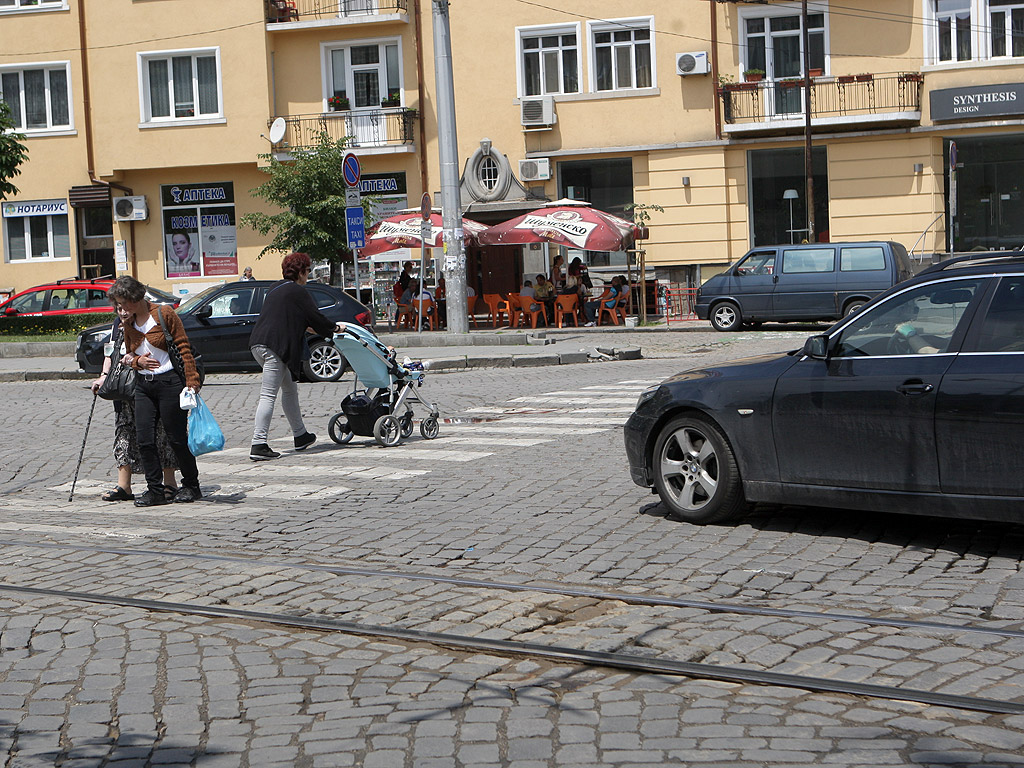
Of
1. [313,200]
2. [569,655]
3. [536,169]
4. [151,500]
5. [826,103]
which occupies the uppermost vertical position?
[826,103]

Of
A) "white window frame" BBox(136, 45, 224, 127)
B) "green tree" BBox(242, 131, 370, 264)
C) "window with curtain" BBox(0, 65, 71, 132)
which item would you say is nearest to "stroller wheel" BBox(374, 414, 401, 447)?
"green tree" BBox(242, 131, 370, 264)

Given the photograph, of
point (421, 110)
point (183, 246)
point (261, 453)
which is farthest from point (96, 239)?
point (261, 453)

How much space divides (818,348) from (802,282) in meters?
19.4

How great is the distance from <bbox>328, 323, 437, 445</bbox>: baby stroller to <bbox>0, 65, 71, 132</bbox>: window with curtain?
89.2 ft

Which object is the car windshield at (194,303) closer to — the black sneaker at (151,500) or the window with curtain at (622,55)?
the black sneaker at (151,500)

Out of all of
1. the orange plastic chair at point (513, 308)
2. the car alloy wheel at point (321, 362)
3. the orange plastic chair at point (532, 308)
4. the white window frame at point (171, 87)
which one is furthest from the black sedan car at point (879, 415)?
the white window frame at point (171, 87)

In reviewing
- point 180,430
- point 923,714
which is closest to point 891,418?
point 923,714

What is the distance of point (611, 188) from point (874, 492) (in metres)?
27.5

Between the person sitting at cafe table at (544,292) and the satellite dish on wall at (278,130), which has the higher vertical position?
the satellite dish on wall at (278,130)

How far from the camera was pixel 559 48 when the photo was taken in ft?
110

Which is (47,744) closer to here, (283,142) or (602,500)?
(602,500)

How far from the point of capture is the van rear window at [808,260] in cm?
2583

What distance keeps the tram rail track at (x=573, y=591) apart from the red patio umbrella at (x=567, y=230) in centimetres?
1970

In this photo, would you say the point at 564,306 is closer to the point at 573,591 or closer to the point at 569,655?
the point at 573,591
